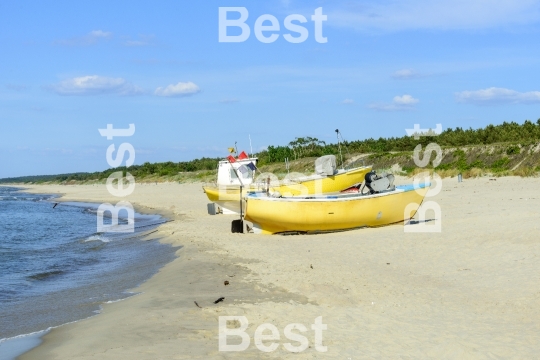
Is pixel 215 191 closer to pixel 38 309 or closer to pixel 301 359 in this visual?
pixel 38 309

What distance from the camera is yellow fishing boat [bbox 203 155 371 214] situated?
26094 mm

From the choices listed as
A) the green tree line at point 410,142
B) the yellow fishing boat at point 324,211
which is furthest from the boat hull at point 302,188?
the green tree line at point 410,142

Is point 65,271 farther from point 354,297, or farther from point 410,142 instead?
point 410,142

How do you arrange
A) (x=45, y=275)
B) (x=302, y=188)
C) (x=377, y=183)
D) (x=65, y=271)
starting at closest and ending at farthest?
Answer: (x=45, y=275) < (x=65, y=271) < (x=377, y=183) < (x=302, y=188)

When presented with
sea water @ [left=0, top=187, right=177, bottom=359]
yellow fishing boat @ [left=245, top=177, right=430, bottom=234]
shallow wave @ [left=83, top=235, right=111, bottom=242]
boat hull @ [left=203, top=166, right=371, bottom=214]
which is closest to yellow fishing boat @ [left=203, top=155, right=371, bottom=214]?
boat hull @ [left=203, top=166, right=371, bottom=214]

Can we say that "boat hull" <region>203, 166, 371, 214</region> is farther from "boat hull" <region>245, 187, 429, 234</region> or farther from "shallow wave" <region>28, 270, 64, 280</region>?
"shallow wave" <region>28, 270, 64, 280</region>

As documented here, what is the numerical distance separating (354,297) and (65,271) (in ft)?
30.5

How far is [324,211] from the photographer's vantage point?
18.4m

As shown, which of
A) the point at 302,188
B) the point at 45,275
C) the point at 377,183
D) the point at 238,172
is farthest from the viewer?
the point at 238,172

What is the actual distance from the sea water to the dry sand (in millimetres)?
722

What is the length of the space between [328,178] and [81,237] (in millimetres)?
10571

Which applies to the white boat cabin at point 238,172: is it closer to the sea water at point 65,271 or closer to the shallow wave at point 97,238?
the sea water at point 65,271

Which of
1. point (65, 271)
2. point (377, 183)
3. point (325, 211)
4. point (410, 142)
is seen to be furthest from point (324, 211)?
point (410, 142)

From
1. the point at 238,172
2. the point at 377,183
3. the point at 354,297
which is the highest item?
the point at 238,172
